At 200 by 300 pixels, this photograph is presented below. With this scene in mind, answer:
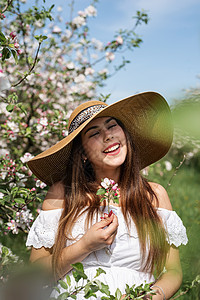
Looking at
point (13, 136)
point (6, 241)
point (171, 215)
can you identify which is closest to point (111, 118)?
point (171, 215)

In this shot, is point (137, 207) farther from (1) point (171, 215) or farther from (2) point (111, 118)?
(2) point (111, 118)

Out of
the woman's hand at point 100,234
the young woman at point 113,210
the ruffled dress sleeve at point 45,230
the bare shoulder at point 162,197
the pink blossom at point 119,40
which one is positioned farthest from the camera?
the pink blossom at point 119,40

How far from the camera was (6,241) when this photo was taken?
2197 mm

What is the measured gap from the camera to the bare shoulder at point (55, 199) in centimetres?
158

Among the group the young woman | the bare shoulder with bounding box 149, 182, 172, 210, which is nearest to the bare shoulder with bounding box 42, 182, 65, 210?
the young woman

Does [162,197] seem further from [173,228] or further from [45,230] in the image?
[45,230]

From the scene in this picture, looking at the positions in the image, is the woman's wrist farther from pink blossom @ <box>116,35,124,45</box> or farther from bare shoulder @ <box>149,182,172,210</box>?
pink blossom @ <box>116,35,124,45</box>

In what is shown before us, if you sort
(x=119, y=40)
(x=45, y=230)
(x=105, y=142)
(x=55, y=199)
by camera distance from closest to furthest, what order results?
(x=105, y=142)
(x=45, y=230)
(x=55, y=199)
(x=119, y=40)

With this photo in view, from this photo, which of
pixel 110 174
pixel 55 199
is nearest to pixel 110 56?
pixel 110 174

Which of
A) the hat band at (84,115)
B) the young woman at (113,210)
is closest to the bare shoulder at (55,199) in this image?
the young woman at (113,210)

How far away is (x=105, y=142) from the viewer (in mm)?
1390

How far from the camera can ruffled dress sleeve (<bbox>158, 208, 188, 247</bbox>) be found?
4.66 ft

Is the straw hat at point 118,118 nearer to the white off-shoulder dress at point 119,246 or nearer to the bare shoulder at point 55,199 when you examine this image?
the bare shoulder at point 55,199

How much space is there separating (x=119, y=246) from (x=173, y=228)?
260 millimetres
